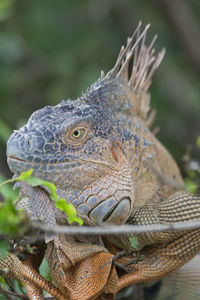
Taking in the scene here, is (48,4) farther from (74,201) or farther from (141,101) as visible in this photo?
(74,201)

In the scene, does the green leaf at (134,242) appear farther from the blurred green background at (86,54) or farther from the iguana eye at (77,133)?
the blurred green background at (86,54)

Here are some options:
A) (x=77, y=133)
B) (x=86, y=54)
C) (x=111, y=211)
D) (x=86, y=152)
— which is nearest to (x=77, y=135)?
(x=77, y=133)

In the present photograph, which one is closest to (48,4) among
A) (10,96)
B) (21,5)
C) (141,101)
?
(21,5)

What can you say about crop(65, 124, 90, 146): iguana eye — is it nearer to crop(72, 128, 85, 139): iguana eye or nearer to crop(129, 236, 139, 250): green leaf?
crop(72, 128, 85, 139): iguana eye

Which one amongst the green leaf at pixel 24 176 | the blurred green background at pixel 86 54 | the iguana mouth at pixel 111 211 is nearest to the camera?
the green leaf at pixel 24 176

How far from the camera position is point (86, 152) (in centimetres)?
380

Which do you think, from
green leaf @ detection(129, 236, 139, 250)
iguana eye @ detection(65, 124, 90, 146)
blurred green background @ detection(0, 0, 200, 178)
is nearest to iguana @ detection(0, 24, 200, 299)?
iguana eye @ detection(65, 124, 90, 146)

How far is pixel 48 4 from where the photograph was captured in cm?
1270

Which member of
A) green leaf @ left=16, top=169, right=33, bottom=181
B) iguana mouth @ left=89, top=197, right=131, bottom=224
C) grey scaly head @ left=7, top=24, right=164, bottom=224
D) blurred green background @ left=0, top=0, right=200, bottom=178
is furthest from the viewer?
blurred green background @ left=0, top=0, right=200, bottom=178

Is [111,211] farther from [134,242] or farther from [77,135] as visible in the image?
[77,135]

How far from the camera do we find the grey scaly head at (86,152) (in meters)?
3.62

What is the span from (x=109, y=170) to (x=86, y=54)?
8.78 m

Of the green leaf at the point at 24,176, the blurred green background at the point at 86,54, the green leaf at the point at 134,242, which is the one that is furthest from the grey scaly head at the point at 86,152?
the blurred green background at the point at 86,54

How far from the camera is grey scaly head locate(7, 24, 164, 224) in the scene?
3619 millimetres
